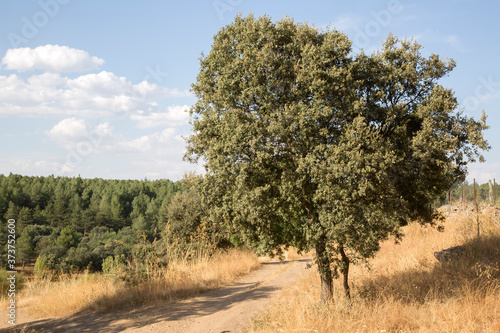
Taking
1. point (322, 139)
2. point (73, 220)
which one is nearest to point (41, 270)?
point (322, 139)

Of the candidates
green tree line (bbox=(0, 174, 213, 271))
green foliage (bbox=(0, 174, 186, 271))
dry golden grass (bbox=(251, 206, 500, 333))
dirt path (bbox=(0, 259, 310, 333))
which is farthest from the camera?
green foliage (bbox=(0, 174, 186, 271))

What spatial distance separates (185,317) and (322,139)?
21.3 feet

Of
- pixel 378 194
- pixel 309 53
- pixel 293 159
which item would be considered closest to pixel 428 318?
pixel 378 194

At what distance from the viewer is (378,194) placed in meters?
8.21

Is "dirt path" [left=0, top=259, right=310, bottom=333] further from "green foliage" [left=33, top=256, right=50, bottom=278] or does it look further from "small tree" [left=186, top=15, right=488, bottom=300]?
"green foliage" [left=33, top=256, right=50, bottom=278]

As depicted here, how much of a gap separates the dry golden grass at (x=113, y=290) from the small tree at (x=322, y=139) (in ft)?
14.6

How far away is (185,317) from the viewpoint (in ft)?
32.1

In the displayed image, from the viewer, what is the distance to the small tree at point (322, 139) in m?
7.70

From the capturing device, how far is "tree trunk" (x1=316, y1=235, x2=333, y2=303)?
8713mm

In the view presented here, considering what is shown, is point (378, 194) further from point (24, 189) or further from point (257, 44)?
point (24, 189)

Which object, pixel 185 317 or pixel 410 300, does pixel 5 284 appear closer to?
pixel 185 317

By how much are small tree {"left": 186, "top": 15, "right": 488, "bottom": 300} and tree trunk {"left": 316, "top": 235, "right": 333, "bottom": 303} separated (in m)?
0.04

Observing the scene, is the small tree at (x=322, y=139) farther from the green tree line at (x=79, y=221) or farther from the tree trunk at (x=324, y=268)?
the green tree line at (x=79, y=221)

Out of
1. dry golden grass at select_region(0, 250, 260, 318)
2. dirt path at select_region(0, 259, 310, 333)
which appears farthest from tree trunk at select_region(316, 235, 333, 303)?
dry golden grass at select_region(0, 250, 260, 318)
